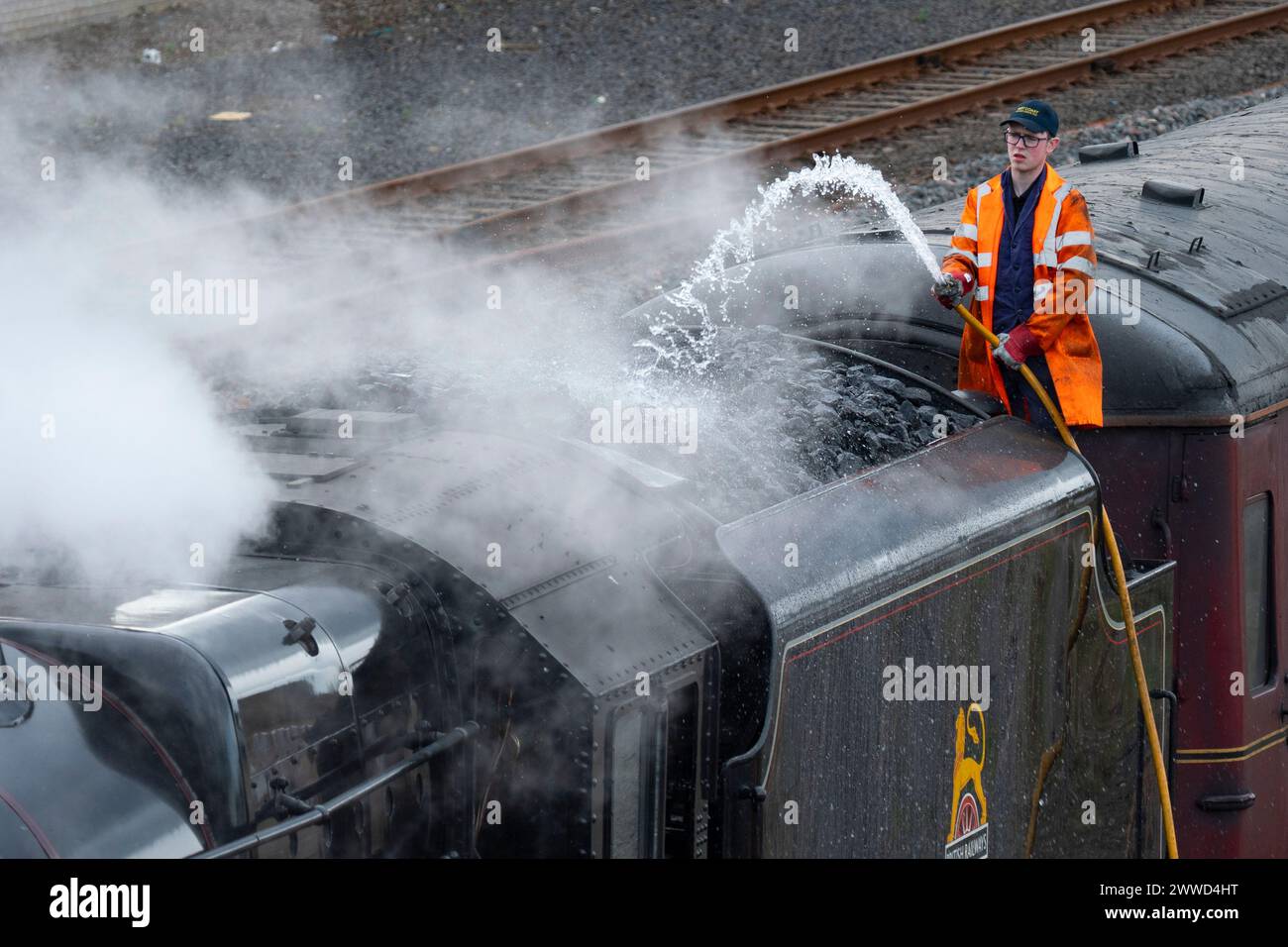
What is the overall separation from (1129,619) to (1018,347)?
856 mm

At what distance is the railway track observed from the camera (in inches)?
395

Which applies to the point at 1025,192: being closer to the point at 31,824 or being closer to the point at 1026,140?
the point at 1026,140

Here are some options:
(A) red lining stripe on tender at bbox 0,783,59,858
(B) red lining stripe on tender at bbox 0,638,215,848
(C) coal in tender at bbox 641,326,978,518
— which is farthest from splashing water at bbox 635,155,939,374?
(A) red lining stripe on tender at bbox 0,783,59,858

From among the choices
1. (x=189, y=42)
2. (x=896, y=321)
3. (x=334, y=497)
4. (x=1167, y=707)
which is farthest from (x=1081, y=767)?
(x=189, y=42)

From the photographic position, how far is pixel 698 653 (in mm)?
3422

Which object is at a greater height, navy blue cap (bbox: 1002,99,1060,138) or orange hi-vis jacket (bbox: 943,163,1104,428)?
navy blue cap (bbox: 1002,99,1060,138)

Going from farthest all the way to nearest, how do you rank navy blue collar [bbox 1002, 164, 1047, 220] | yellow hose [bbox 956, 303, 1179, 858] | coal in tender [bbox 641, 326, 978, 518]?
1. navy blue collar [bbox 1002, 164, 1047, 220]
2. yellow hose [bbox 956, 303, 1179, 858]
3. coal in tender [bbox 641, 326, 978, 518]

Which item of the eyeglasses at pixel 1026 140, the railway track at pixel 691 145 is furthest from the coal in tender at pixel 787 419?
the railway track at pixel 691 145

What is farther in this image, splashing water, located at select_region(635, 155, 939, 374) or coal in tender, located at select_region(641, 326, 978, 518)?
splashing water, located at select_region(635, 155, 939, 374)

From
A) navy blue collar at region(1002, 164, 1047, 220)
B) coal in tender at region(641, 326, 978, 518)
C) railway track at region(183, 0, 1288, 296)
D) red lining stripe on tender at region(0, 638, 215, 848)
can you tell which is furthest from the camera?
railway track at region(183, 0, 1288, 296)

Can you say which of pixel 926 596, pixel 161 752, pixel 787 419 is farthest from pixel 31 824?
pixel 787 419

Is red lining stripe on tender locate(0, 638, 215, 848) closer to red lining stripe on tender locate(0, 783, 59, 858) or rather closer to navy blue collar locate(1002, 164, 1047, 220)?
red lining stripe on tender locate(0, 783, 59, 858)

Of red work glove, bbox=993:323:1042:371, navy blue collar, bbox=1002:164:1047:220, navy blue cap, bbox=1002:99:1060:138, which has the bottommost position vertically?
red work glove, bbox=993:323:1042:371

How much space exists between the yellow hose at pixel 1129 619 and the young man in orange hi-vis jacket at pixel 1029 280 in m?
0.10
